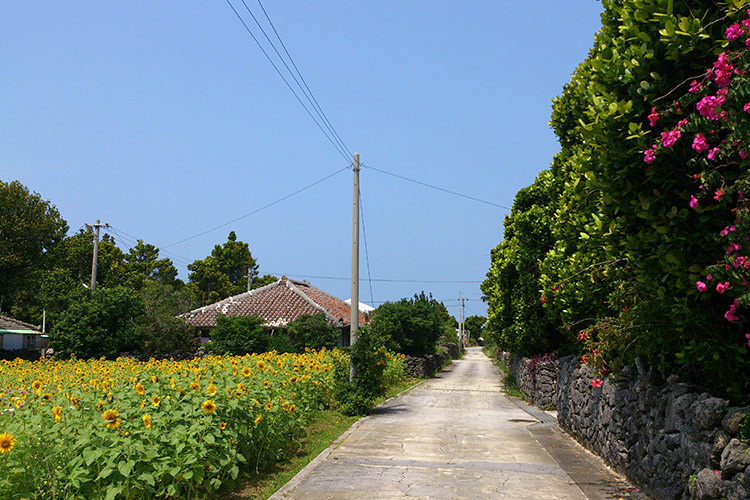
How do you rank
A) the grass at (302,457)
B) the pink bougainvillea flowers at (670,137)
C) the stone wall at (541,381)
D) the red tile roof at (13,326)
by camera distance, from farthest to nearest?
the red tile roof at (13,326) < the stone wall at (541,381) < the grass at (302,457) < the pink bougainvillea flowers at (670,137)

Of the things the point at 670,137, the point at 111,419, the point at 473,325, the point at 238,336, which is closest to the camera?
the point at 670,137

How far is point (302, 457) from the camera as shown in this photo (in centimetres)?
1012

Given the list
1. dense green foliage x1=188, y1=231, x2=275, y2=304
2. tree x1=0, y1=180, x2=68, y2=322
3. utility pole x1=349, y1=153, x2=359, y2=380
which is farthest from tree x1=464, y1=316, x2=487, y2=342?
utility pole x1=349, y1=153, x2=359, y2=380

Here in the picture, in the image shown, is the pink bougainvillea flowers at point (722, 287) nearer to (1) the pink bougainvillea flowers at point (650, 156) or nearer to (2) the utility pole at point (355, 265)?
(1) the pink bougainvillea flowers at point (650, 156)

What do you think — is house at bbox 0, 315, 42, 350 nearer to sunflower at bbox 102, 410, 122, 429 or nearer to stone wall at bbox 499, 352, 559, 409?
stone wall at bbox 499, 352, 559, 409

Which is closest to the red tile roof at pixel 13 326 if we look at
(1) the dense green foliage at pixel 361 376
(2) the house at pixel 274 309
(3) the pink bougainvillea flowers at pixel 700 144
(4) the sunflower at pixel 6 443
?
(2) the house at pixel 274 309

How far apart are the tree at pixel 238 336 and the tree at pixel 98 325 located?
12.8ft

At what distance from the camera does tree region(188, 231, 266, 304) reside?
6375cm

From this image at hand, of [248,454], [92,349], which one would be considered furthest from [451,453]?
[92,349]

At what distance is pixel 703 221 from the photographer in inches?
198

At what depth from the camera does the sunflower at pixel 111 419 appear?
588 centimetres

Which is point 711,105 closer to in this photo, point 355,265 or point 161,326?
point 355,265

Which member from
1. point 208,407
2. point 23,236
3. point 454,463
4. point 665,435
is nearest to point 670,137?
point 665,435

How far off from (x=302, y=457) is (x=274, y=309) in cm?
2520
